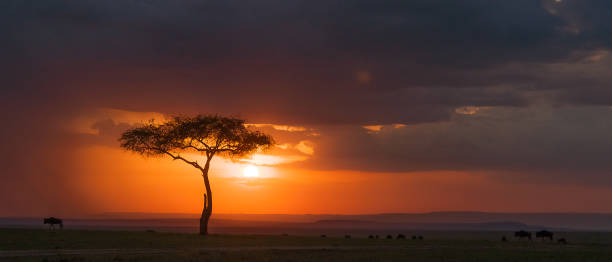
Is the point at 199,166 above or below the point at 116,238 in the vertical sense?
above

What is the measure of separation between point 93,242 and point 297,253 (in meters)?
18.2

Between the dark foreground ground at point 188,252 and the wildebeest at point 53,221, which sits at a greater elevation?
the wildebeest at point 53,221

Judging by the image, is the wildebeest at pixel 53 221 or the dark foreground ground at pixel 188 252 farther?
the wildebeest at pixel 53 221

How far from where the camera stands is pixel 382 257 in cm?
5144

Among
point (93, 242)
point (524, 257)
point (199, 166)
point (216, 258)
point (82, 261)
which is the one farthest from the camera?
point (199, 166)

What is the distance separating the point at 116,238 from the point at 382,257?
26854 mm

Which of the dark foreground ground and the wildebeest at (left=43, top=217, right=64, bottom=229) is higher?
the wildebeest at (left=43, top=217, right=64, bottom=229)

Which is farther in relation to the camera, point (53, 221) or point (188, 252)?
point (53, 221)

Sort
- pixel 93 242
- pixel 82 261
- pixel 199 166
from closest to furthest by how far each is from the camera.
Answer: pixel 82 261
pixel 93 242
pixel 199 166

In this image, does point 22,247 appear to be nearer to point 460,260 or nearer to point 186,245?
point 186,245

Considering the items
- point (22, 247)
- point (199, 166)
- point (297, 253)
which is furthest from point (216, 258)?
point (199, 166)

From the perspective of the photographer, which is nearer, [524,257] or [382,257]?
[382,257]

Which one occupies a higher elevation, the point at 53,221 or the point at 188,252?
the point at 53,221

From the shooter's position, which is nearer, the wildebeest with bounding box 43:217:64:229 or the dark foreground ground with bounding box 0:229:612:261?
the dark foreground ground with bounding box 0:229:612:261
